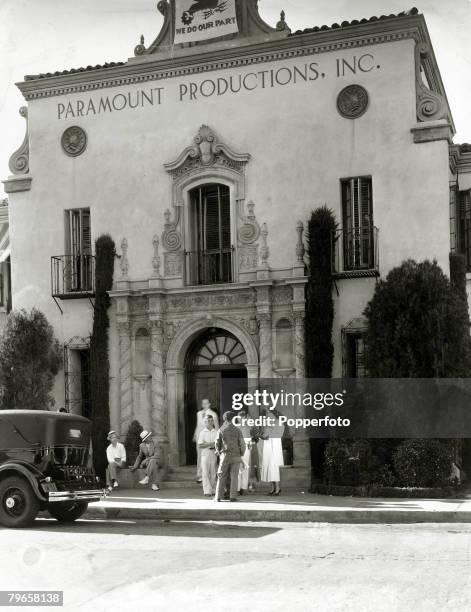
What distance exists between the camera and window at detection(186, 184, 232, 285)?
2148 centimetres

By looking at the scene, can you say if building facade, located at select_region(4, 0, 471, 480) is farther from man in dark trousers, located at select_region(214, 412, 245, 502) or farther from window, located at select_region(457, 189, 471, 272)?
man in dark trousers, located at select_region(214, 412, 245, 502)

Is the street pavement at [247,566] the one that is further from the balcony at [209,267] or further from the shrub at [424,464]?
the balcony at [209,267]

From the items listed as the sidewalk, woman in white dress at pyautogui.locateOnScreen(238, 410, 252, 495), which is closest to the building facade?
woman in white dress at pyautogui.locateOnScreen(238, 410, 252, 495)

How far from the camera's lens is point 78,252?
2303 cm

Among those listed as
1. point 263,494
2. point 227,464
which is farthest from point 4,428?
point 263,494

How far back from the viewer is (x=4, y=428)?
15.4m

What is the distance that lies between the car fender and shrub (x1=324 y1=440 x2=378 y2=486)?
20.2ft

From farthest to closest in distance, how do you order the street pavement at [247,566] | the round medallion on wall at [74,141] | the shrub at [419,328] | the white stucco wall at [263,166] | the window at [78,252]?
1. the round medallion on wall at [74,141]
2. the window at [78,252]
3. the white stucco wall at [263,166]
4. the shrub at [419,328]
5. the street pavement at [247,566]

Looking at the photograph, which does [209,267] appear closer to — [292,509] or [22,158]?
[22,158]

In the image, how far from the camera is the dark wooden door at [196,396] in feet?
71.3

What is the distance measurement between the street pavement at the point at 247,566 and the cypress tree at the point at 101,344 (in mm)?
7079

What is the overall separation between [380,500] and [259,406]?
418 centimetres

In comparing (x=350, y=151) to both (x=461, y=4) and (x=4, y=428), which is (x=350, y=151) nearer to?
(x=4, y=428)

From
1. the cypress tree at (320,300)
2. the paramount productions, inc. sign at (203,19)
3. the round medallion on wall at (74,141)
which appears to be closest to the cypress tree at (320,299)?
the cypress tree at (320,300)
